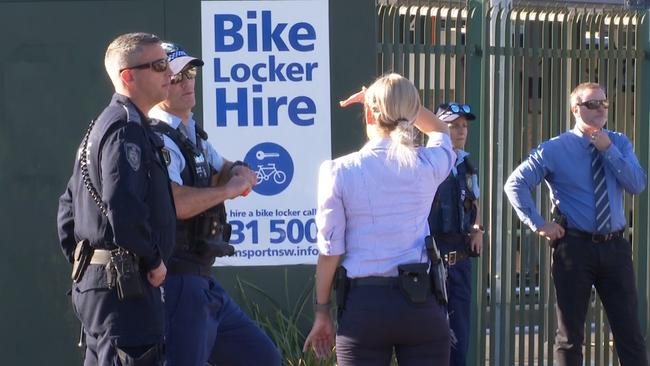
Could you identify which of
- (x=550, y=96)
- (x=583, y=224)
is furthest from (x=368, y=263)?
Answer: (x=550, y=96)

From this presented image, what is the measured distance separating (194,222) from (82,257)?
0.60m

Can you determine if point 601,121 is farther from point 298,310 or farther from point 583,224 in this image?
point 298,310

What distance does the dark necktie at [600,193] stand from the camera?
6684mm

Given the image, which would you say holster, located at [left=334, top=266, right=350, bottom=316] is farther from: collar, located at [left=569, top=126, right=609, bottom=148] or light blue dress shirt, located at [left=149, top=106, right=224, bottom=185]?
collar, located at [left=569, top=126, right=609, bottom=148]

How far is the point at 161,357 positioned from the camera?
410 cm

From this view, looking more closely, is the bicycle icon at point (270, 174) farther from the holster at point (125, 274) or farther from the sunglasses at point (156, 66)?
the holster at point (125, 274)

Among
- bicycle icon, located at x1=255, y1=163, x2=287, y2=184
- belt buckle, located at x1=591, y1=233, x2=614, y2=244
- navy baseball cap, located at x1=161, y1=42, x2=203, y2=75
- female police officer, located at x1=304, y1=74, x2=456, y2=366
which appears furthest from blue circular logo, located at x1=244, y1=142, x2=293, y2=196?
female police officer, located at x1=304, y1=74, x2=456, y2=366

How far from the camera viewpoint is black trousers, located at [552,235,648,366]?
669 cm

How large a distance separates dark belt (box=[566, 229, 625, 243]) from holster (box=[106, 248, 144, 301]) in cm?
360

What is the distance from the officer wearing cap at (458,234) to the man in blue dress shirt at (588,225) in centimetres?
53

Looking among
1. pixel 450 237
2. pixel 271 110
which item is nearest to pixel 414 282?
pixel 450 237

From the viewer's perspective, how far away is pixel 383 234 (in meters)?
4.23

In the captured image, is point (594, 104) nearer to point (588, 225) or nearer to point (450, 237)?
point (588, 225)

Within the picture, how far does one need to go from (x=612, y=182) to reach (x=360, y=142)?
170 centimetres
